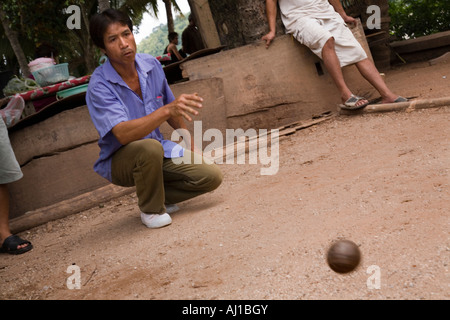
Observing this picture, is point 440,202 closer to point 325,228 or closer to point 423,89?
point 325,228

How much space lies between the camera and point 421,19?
11297 millimetres

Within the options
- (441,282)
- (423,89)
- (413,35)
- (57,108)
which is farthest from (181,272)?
(413,35)

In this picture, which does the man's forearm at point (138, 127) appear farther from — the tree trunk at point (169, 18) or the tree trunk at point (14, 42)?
the tree trunk at point (169, 18)

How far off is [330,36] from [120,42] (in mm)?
2781

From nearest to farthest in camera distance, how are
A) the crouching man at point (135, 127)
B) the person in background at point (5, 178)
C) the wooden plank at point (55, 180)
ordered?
the crouching man at point (135, 127), the person in background at point (5, 178), the wooden plank at point (55, 180)

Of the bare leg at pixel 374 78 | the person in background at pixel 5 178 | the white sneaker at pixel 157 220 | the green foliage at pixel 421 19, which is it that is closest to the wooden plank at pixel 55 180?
the person in background at pixel 5 178

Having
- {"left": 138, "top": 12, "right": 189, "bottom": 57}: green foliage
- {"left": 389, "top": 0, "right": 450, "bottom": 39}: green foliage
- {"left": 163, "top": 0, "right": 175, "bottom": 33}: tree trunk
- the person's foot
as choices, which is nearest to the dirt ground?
the person's foot

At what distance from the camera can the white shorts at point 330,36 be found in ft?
18.6

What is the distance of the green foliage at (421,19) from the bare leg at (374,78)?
6.30m

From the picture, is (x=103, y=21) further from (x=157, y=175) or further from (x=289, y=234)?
(x=289, y=234)

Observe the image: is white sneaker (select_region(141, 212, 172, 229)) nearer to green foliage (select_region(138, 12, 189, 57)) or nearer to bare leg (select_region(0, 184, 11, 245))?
bare leg (select_region(0, 184, 11, 245))

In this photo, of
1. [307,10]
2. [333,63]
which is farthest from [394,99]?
[307,10]
